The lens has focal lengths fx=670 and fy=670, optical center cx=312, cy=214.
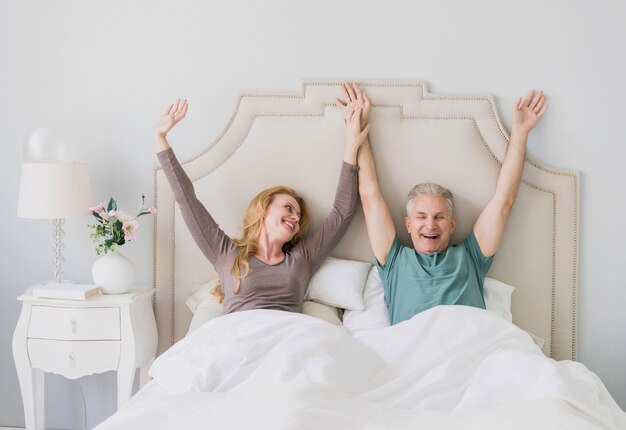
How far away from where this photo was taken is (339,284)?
8.45ft

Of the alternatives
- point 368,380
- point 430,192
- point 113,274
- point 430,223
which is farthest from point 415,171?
point 113,274

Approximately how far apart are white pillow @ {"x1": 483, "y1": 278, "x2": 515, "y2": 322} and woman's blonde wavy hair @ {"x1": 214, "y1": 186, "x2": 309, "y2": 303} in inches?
29.6

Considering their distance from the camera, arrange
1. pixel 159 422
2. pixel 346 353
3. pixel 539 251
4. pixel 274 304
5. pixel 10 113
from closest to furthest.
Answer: pixel 159 422, pixel 346 353, pixel 274 304, pixel 539 251, pixel 10 113

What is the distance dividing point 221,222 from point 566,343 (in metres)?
1.47

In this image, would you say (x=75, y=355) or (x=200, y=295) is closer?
(x=75, y=355)

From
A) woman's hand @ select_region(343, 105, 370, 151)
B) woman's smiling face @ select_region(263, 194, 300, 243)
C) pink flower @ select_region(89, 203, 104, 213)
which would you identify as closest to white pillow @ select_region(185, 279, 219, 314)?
woman's smiling face @ select_region(263, 194, 300, 243)

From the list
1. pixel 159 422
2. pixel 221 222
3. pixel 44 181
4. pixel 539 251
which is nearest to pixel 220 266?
pixel 221 222

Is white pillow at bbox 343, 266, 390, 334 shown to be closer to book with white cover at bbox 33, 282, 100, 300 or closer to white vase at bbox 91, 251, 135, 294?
white vase at bbox 91, 251, 135, 294

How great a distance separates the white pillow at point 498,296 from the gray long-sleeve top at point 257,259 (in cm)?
61

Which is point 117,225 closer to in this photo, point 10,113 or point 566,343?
point 10,113

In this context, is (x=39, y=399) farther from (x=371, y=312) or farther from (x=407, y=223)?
(x=407, y=223)

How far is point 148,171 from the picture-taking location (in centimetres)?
281

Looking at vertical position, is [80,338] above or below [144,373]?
above

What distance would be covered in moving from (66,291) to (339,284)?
1033mm
